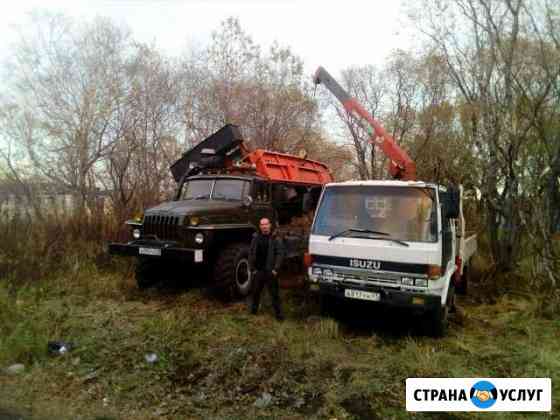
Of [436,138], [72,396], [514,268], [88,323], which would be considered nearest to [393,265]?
[72,396]

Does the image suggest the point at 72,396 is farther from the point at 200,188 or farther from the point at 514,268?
the point at 514,268

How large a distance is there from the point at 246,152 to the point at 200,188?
1647 millimetres

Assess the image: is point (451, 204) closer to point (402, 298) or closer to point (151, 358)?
point (402, 298)

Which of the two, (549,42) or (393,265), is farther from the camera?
(549,42)

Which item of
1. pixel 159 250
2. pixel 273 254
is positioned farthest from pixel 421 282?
pixel 159 250

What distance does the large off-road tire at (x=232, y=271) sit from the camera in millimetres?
6590

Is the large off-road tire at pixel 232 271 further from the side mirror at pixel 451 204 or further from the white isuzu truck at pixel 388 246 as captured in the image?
the side mirror at pixel 451 204

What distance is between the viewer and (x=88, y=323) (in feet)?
18.2

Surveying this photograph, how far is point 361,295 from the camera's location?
514 centimetres

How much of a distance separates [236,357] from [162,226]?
3121 mm

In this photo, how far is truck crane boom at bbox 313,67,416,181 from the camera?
341 inches

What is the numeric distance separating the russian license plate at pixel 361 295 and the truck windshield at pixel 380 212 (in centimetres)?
75

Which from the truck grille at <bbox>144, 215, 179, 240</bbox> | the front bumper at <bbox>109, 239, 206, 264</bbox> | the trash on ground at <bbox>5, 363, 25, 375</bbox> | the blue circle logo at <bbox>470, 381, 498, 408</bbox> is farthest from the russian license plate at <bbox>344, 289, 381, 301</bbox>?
the trash on ground at <bbox>5, 363, 25, 375</bbox>

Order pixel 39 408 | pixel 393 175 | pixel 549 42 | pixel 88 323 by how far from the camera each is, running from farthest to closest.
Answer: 1. pixel 393 175
2. pixel 549 42
3. pixel 88 323
4. pixel 39 408
